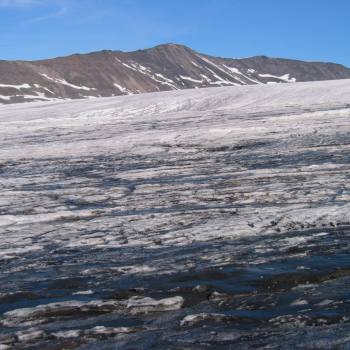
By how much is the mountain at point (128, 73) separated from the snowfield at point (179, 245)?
92015 millimetres

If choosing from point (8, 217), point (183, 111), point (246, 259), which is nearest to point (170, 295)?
point (246, 259)

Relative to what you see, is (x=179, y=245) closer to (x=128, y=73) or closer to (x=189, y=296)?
(x=189, y=296)

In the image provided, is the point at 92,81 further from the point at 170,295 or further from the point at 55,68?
the point at 170,295

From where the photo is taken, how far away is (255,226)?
554 cm

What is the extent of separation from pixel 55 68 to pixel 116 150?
413ft

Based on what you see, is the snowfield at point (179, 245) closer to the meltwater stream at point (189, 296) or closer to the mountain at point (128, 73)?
the meltwater stream at point (189, 296)

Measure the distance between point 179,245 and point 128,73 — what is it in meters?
142

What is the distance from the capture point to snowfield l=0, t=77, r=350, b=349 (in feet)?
11.2

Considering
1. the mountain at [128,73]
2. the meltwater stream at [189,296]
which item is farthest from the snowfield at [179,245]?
→ the mountain at [128,73]

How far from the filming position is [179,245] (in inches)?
201

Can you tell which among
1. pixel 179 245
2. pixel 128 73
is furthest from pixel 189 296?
pixel 128 73

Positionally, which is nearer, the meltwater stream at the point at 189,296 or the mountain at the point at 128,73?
the meltwater stream at the point at 189,296

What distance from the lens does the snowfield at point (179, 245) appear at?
3424mm

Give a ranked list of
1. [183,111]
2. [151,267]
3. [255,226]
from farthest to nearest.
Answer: [183,111]
[255,226]
[151,267]
